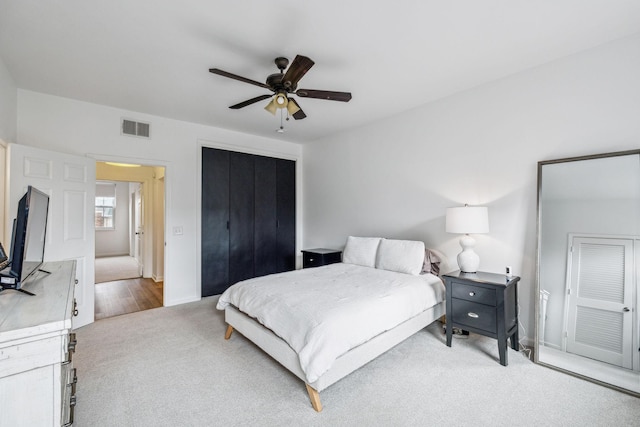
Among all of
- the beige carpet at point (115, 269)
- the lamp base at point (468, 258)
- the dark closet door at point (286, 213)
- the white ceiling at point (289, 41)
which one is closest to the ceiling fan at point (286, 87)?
the white ceiling at point (289, 41)

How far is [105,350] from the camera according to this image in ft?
9.00

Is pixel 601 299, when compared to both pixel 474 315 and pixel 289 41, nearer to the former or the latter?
pixel 474 315

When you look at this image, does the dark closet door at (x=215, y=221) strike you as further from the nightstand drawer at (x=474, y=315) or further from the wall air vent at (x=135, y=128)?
the nightstand drawer at (x=474, y=315)

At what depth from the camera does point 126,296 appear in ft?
15.1

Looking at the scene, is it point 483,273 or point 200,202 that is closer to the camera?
point 483,273

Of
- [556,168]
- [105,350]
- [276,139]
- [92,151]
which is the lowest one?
[105,350]

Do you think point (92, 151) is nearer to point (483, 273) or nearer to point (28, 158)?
point (28, 158)

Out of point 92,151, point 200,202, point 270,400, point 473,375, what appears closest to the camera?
point 270,400

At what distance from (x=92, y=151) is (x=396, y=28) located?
12.2 feet

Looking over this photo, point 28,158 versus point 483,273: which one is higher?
point 28,158

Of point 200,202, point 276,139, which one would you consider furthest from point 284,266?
point 276,139

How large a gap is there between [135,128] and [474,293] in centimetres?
450

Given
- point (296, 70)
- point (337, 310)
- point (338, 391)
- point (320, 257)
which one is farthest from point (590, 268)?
point (320, 257)

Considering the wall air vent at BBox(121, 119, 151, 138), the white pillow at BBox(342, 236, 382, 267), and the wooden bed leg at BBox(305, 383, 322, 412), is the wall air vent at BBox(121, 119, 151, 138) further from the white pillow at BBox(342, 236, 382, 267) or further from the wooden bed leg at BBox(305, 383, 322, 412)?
the wooden bed leg at BBox(305, 383, 322, 412)
